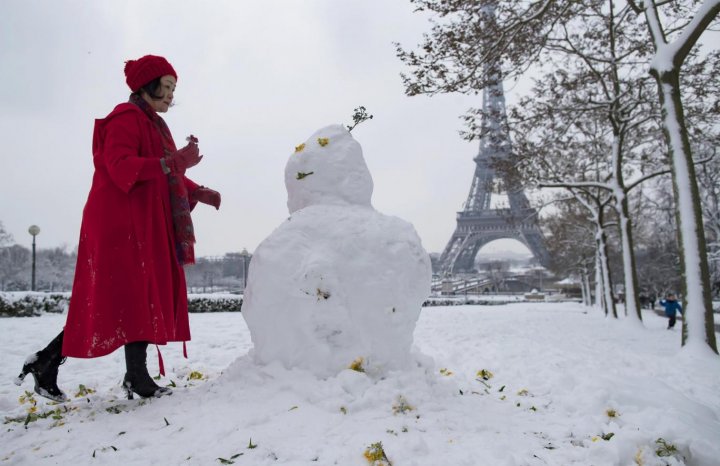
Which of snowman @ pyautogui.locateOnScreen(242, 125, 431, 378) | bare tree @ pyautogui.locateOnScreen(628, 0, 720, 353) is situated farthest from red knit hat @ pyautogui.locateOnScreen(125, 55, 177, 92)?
bare tree @ pyautogui.locateOnScreen(628, 0, 720, 353)

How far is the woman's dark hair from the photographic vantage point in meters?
2.96

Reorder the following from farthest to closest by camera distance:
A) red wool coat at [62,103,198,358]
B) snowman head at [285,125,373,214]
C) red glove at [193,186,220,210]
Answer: red glove at [193,186,220,210] < snowman head at [285,125,373,214] < red wool coat at [62,103,198,358]

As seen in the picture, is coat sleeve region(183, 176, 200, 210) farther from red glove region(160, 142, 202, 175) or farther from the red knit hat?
the red knit hat

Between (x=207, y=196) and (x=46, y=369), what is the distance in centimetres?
152

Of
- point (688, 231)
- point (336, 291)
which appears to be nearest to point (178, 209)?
point (336, 291)

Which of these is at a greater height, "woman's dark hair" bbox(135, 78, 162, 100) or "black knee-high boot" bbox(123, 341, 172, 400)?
"woman's dark hair" bbox(135, 78, 162, 100)

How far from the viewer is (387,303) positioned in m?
2.79

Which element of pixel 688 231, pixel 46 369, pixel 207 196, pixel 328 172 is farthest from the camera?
pixel 688 231

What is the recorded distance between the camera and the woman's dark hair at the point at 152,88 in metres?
2.96

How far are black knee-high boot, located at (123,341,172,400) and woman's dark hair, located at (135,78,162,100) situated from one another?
1.64 meters

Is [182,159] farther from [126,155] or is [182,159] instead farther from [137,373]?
[137,373]

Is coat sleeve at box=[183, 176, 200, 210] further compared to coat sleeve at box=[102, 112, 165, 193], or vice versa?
coat sleeve at box=[183, 176, 200, 210]

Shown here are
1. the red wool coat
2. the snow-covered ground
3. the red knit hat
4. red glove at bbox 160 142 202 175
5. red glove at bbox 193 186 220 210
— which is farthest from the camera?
red glove at bbox 193 186 220 210

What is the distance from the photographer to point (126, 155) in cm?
258
